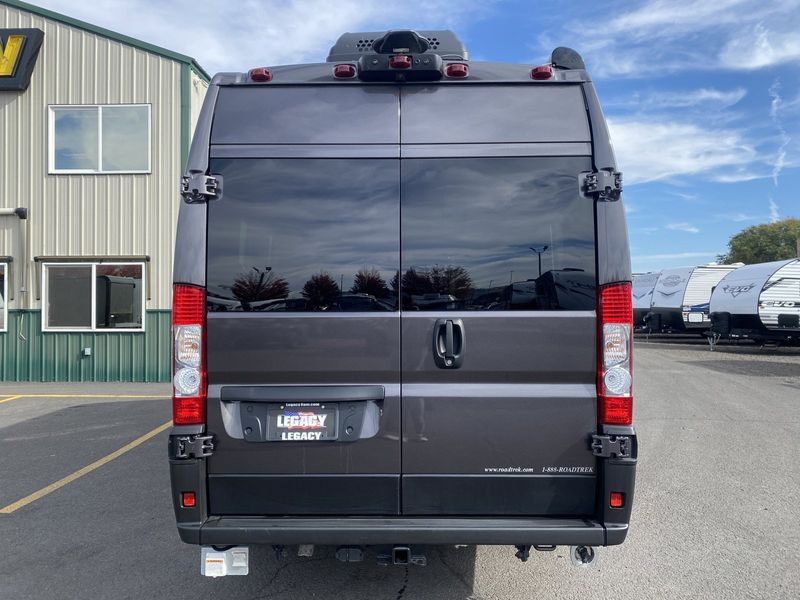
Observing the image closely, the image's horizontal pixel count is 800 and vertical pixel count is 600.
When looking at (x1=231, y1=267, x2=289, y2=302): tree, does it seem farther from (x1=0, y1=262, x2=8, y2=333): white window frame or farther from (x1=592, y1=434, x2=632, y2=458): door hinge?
(x1=0, y1=262, x2=8, y2=333): white window frame

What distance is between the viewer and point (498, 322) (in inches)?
116

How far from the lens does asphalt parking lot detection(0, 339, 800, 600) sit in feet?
12.2

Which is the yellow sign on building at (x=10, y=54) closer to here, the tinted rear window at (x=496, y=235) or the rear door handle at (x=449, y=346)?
the tinted rear window at (x=496, y=235)

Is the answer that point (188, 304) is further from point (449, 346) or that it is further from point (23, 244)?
point (23, 244)

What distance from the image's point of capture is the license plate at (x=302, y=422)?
2949 mm

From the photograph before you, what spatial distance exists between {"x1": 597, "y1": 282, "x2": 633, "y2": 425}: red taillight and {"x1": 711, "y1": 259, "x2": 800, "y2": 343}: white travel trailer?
19.1 meters

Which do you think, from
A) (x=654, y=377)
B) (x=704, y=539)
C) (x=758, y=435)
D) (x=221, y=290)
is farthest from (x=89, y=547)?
(x=654, y=377)

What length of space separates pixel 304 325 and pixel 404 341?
49 centimetres

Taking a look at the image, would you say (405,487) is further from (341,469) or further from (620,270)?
(620,270)

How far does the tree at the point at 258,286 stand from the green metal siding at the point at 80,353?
10835 mm

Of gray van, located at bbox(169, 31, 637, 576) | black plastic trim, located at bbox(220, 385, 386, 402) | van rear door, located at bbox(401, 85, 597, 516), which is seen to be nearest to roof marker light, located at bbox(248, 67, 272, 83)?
gray van, located at bbox(169, 31, 637, 576)

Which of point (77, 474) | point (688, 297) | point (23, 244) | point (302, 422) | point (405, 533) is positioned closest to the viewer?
point (405, 533)

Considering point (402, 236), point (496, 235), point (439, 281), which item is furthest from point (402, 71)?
point (439, 281)

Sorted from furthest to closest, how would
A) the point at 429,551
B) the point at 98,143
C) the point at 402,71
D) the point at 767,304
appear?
the point at 767,304 → the point at 98,143 → the point at 429,551 → the point at 402,71
